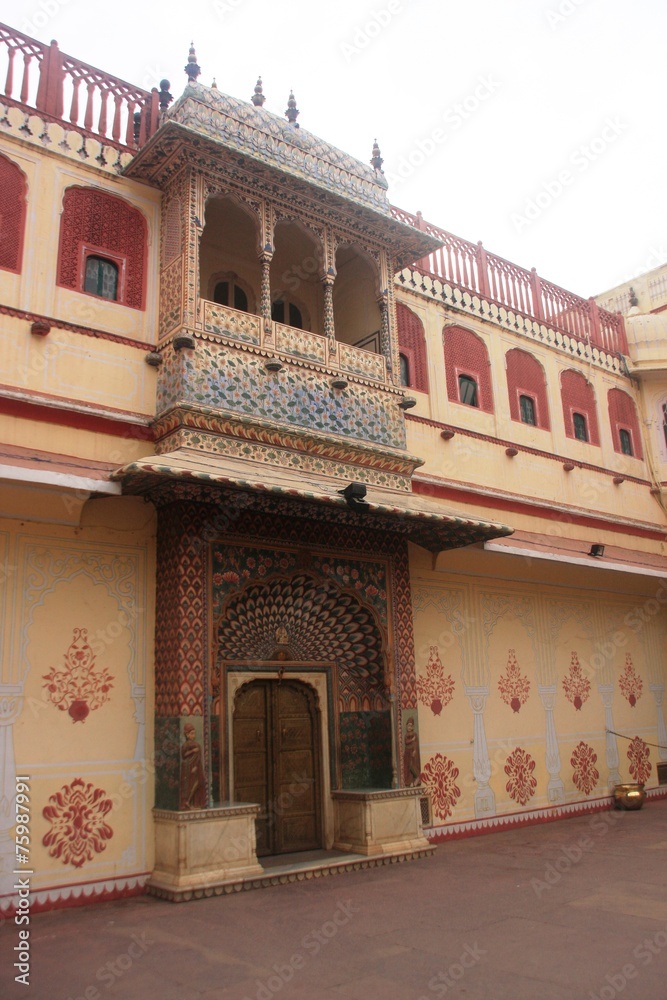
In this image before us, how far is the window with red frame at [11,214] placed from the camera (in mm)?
7164

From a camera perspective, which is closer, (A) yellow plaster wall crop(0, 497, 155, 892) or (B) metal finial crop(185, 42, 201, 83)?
(A) yellow plaster wall crop(0, 497, 155, 892)

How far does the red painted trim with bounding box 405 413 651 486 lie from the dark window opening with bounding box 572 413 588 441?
0.48 meters

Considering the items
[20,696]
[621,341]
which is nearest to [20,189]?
[20,696]

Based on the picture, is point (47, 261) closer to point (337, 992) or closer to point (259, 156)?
point (259, 156)

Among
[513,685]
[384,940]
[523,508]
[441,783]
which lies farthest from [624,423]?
[384,940]

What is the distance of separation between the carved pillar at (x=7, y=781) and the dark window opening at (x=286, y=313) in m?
5.13

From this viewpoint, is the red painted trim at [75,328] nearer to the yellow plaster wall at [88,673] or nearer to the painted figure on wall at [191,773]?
the yellow plaster wall at [88,673]

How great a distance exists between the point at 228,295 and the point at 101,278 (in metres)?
1.74

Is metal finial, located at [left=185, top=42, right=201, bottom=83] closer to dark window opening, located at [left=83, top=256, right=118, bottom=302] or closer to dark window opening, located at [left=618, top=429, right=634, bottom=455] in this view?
dark window opening, located at [left=83, top=256, right=118, bottom=302]

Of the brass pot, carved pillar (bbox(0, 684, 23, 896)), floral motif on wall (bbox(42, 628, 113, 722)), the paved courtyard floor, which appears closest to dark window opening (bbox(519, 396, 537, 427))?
the brass pot

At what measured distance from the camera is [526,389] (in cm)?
1188

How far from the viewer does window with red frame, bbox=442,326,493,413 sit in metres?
10.8
